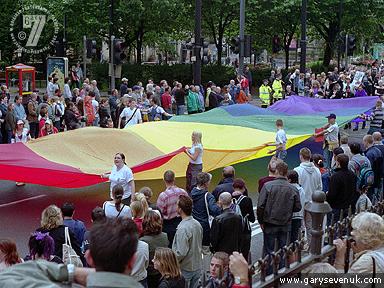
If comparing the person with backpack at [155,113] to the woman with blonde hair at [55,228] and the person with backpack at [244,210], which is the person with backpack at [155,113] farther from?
the woman with blonde hair at [55,228]

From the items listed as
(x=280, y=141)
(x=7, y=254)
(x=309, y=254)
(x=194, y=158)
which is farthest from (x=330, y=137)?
(x=7, y=254)

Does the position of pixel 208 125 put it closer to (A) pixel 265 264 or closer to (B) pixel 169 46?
(A) pixel 265 264

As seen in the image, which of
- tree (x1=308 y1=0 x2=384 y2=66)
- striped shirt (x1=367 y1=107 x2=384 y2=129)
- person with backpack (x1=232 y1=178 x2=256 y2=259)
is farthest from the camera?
tree (x1=308 y1=0 x2=384 y2=66)

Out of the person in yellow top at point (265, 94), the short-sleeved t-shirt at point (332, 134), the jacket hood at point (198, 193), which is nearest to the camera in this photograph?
the jacket hood at point (198, 193)

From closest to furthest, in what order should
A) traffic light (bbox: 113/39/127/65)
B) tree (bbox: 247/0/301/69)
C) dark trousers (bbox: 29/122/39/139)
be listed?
dark trousers (bbox: 29/122/39/139) < traffic light (bbox: 113/39/127/65) < tree (bbox: 247/0/301/69)

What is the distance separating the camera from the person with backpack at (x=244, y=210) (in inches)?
338

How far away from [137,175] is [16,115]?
6204 mm

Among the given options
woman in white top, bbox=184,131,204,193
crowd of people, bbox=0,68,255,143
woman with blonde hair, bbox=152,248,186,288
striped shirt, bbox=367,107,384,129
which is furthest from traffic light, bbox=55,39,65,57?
woman with blonde hair, bbox=152,248,186,288

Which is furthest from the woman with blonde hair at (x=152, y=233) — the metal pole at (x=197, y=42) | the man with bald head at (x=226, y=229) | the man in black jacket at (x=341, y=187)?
the metal pole at (x=197, y=42)

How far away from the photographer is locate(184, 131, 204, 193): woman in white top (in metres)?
13.0

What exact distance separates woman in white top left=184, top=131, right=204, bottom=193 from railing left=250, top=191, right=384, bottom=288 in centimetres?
639

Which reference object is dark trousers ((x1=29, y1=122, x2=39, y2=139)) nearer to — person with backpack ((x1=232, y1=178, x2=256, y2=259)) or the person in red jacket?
the person in red jacket
